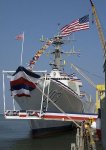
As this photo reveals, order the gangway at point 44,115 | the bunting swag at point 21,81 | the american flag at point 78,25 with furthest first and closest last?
the american flag at point 78,25 → the gangway at point 44,115 → the bunting swag at point 21,81

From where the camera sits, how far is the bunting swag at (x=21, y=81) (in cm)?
3591

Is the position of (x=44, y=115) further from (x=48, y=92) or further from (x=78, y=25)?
(x=78, y=25)

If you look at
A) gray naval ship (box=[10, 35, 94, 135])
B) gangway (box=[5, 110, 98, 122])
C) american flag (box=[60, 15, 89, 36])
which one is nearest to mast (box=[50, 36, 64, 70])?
gray naval ship (box=[10, 35, 94, 135])

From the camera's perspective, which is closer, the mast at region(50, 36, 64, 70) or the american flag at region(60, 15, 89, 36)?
the american flag at region(60, 15, 89, 36)

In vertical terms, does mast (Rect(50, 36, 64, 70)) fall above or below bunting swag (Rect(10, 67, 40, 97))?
above

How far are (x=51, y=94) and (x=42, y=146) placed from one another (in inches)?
445

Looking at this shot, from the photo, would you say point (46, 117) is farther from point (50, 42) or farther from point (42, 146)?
point (50, 42)

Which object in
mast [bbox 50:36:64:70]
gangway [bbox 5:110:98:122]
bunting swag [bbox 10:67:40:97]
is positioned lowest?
gangway [bbox 5:110:98:122]

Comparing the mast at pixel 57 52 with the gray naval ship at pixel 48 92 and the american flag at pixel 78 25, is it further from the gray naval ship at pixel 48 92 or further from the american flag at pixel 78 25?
the american flag at pixel 78 25

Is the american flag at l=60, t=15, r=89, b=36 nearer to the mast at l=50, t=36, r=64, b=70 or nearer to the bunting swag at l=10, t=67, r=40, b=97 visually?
the bunting swag at l=10, t=67, r=40, b=97

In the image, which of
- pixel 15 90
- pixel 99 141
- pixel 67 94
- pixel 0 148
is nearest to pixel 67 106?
pixel 67 94

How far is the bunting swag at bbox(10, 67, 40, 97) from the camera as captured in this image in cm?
3591

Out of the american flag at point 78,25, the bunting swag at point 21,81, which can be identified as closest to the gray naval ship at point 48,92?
the bunting swag at point 21,81

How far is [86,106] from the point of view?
55906 mm
